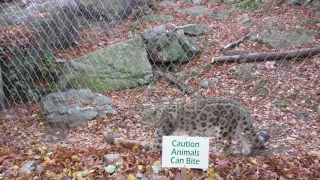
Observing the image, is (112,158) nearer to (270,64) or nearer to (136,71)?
(136,71)

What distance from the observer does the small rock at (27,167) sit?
3.49 metres

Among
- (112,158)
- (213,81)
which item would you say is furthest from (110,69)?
(112,158)

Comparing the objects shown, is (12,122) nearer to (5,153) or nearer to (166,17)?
(5,153)

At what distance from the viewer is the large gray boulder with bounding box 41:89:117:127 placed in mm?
5605

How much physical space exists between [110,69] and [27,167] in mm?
3811

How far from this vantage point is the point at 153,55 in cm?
784

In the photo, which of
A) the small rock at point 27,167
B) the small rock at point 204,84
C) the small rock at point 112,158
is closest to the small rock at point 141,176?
the small rock at point 112,158

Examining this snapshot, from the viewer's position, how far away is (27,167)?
3541 mm

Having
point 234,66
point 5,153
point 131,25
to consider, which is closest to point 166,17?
point 131,25

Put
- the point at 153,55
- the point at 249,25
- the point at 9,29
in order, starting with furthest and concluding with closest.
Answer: the point at 249,25
the point at 153,55
the point at 9,29

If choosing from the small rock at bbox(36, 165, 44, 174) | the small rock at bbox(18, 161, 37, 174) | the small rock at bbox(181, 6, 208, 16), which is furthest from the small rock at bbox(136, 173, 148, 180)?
the small rock at bbox(181, 6, 208, 16)

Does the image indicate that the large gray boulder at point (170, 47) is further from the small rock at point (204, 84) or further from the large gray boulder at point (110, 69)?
the small rock at point (204, 84)

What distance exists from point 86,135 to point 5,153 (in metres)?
1.45

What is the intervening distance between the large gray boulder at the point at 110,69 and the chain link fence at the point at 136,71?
0.06 feet
